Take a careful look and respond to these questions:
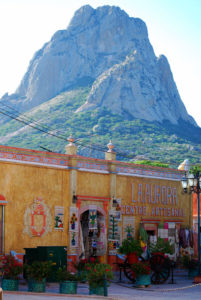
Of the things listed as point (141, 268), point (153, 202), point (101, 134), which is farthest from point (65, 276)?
point (101, 134)

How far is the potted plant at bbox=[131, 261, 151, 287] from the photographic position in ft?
59.4

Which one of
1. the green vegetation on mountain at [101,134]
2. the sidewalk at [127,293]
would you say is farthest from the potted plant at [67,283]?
the green vegetation on mountain at [101,134]

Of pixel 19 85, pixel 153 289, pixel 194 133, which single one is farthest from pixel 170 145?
pixel 153 289

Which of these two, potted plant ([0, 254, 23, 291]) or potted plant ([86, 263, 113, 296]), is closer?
potted plant ([86, 263, 113, 296])

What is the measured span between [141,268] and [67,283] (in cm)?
341

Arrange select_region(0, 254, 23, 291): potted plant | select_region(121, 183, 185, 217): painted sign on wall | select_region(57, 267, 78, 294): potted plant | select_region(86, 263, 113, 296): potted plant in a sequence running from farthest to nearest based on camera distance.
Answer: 1. select_region(121, 183, 185, 217): painted sign on wall
2. select_region(0, 254, 23, 291): potted plant
3. select_region(57, 267, 78, 294): potted plant
4. select_region(86, 263, 113, 296): potted plant

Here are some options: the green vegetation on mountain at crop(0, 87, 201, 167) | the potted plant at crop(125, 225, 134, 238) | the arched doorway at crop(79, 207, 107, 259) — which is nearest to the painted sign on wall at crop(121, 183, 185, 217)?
the potted plant at crop(125, 225, 134, 238)

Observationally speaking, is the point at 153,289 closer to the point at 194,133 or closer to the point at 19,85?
the point at 194,133

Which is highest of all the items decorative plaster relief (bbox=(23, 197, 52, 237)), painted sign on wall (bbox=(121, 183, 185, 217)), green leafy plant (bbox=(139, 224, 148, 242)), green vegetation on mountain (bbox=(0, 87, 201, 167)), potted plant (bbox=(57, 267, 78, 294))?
green vegetation on mountain (bbox=(0, 87, 201, 167))

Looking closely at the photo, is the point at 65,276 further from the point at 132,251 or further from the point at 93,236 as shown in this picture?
the point at 93,236

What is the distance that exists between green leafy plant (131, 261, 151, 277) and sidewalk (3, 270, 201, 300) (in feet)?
1.76

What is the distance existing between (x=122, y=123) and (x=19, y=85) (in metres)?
47.8

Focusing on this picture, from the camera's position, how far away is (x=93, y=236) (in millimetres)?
23594

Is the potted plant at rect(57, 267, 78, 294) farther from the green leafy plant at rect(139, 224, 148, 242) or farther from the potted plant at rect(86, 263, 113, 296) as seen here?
the green leafy plant at rect(139, 224, 148, 242)
